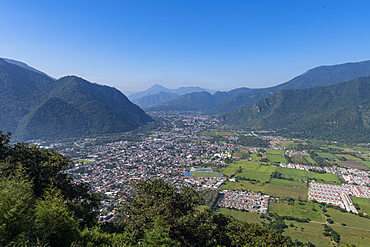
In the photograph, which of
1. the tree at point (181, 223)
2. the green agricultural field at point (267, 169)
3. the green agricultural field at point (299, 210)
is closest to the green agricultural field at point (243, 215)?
the green agricultural field at point (299, 210)

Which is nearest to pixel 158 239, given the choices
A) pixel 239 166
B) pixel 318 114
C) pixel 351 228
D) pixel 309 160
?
pixel 351 228

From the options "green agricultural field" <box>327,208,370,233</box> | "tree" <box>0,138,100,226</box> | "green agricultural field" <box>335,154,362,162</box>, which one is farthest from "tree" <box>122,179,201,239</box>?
"green agricultural field" <box>335,154,362,162</box>

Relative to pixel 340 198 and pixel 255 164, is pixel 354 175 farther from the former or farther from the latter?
pixel 255 164

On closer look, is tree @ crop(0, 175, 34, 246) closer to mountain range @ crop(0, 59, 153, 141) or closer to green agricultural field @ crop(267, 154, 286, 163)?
green agricultural field @ crop(267, 154, 286, 163)

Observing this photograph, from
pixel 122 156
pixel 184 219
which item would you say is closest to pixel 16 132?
pixel 122 156

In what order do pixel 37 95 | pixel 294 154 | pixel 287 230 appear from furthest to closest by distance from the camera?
pixel 37 95
pixel 294 154
pixel 287 230

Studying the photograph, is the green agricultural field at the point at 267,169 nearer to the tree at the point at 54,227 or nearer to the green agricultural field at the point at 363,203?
the green agricultural field at the point at 363,203
